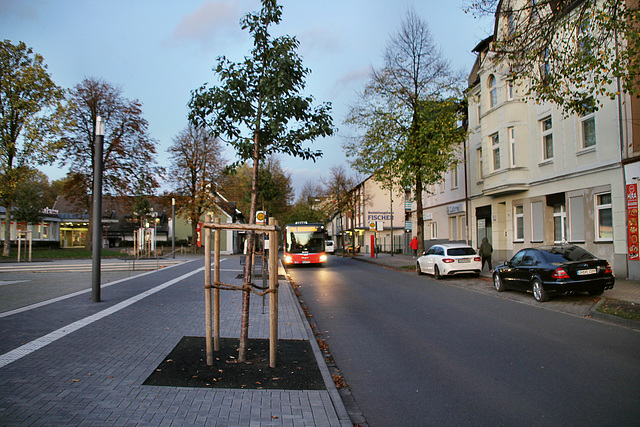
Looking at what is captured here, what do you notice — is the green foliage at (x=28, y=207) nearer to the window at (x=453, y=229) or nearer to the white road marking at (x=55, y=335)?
the window at (x=453, y=229)

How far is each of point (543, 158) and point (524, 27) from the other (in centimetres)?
1181

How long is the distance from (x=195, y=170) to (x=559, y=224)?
37597 millimetres

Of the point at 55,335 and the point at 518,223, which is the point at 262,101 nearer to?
the point at 55,335

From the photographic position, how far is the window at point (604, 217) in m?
16.7

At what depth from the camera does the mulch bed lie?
4.94 m

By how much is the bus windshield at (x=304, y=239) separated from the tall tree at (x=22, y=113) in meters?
16.6

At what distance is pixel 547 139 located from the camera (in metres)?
20.9

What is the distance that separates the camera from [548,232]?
20.5 meters

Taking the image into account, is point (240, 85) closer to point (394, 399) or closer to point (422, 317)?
point (394, 399)

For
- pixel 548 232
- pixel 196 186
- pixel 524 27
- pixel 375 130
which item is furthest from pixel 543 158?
pixel 196 186

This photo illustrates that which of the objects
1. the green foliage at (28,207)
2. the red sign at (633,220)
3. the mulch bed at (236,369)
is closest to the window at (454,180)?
the red sign at (633,220)

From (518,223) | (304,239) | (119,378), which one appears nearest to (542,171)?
(518,223)

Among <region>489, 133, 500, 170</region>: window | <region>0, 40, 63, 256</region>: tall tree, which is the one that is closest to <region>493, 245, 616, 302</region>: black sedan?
<region>489, 133, 500, 170</region>: window

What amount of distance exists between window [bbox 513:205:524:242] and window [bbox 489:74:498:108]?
5733 millimetres
